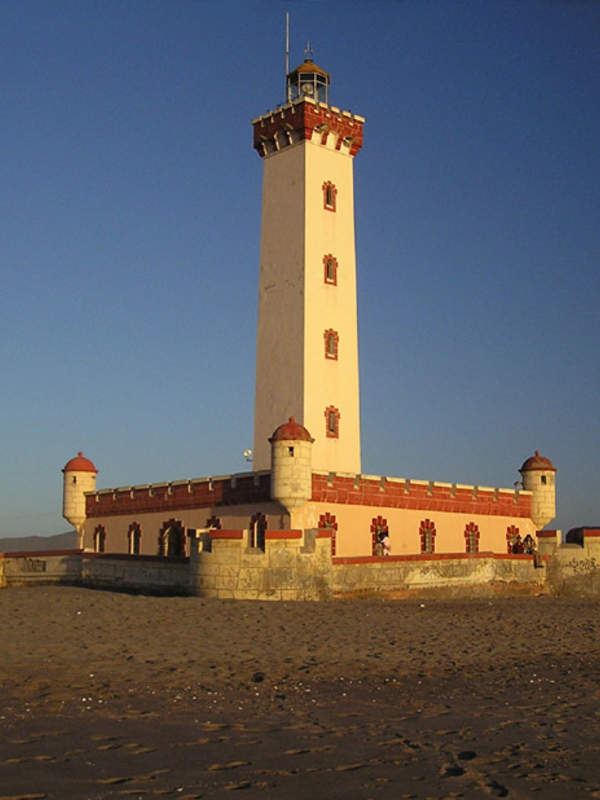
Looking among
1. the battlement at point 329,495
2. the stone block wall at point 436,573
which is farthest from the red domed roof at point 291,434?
the stone block wall at point 436,573

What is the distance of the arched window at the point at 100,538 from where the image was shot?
39.3 m

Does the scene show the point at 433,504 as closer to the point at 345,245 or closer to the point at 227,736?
the point at 345,245

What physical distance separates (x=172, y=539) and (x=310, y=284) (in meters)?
11.7

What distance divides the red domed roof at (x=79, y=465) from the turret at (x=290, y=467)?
1285cm

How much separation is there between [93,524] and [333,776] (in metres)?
34.7

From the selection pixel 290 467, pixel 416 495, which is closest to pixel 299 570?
pixel 290 467

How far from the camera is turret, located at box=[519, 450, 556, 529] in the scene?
3888 centimetres

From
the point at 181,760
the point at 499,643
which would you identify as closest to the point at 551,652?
the point at 499,643

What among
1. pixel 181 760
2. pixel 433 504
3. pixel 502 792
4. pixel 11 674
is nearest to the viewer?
pixel 502 792

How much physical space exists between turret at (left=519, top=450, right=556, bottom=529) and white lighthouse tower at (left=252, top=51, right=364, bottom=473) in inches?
307

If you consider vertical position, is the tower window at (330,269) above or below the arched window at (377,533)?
above

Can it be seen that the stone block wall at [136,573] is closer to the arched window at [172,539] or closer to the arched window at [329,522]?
the arched window at [172,539]

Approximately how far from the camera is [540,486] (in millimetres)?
38938

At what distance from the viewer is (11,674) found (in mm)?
11508
